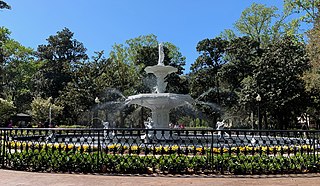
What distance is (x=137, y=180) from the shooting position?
7.55 meters

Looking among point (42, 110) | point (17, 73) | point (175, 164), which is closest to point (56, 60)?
point (17, 73)

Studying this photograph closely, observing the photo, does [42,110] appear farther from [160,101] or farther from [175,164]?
[175,164]

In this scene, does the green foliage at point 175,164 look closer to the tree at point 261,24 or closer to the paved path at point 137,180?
the paved path at point 137,180

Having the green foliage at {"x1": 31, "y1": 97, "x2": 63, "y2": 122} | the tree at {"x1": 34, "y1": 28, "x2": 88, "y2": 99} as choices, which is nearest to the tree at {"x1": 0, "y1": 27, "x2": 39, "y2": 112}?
the tree at {"x1": 34, "y1": 28, "x2": 88, "y2": 99}

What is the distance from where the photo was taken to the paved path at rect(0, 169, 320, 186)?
23.6 ft

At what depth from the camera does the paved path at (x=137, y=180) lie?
7.21 metres

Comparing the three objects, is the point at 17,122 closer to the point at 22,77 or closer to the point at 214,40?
the point at 22,77

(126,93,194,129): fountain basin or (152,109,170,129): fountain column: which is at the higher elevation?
(126,93,194,129): fountain basin

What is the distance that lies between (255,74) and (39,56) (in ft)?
144

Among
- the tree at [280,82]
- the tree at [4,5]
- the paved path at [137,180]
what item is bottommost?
the paved path at [137,180]

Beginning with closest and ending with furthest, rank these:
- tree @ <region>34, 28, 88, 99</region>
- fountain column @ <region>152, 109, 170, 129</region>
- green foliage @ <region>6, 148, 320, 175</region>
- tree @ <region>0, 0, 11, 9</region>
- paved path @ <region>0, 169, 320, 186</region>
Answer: paved path @ <region>0, 169, 320, 186</region>, green foliage @ <region>6, 148, 320, 175</region>, fountain column @ <region>152, 109, 170, 129</region>, tree @ <region>0, 0, 11, 9</region>, tree @ <region>34, 28, 88, 99</region>

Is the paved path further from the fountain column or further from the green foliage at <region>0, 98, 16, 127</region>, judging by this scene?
the green foliage at <region>0, 98, 16, 127</region>

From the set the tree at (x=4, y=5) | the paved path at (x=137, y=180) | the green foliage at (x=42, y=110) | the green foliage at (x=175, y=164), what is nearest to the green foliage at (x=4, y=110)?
the green foliage at (x=42, y=110)

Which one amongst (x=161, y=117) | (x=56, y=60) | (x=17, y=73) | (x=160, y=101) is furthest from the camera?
(x=56, y=60)
